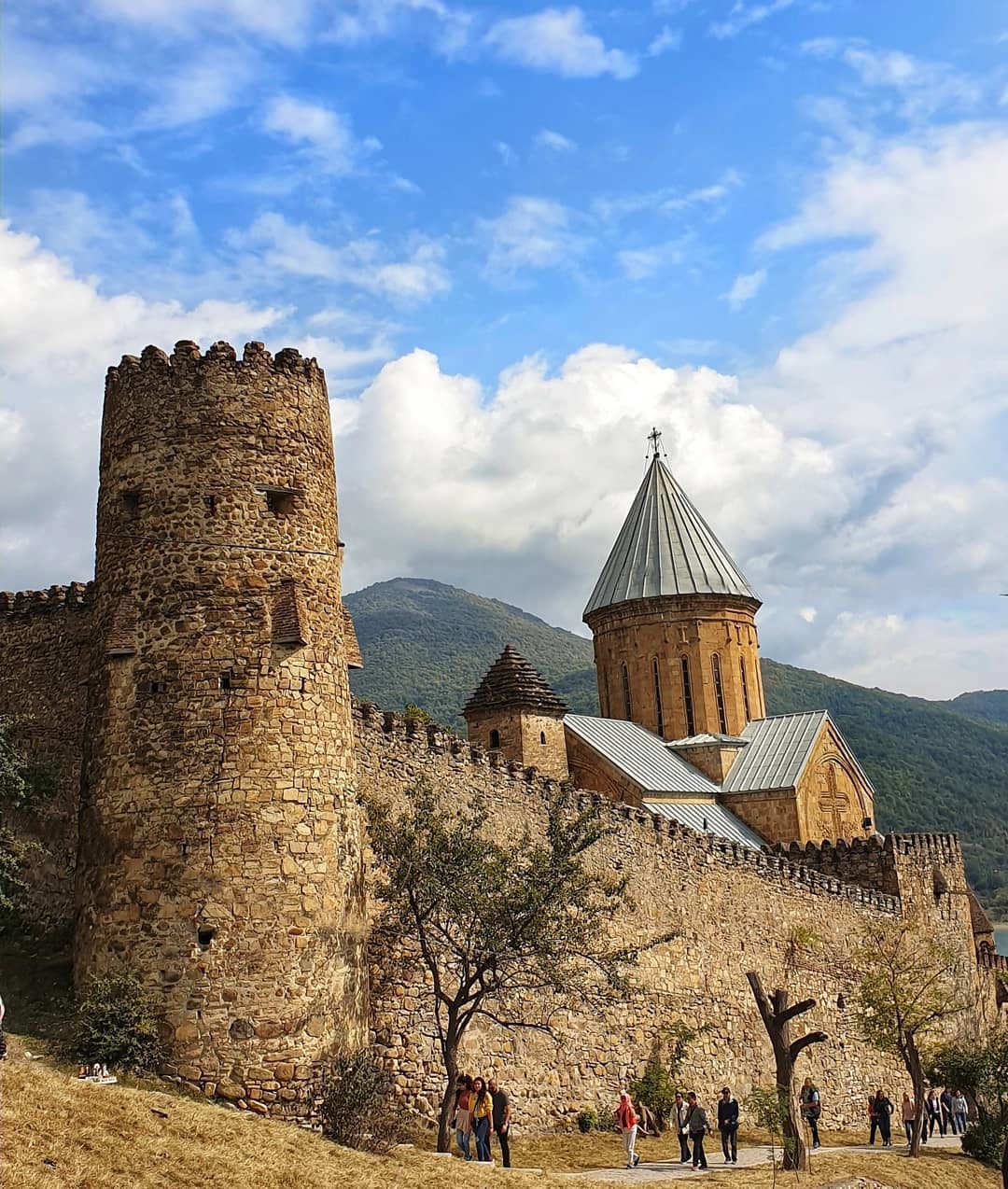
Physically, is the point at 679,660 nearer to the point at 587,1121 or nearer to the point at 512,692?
the point at 512,692

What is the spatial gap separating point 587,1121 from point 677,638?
21.5 meters

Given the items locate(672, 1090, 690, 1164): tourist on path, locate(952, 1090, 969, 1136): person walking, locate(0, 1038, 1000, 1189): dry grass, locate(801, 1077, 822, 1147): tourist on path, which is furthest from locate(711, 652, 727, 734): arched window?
locate(0, 1038, 1000, 1189): dry grass

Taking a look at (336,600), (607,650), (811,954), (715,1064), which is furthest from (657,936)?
(607,650)

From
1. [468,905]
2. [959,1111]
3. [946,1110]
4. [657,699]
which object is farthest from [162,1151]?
[657,699]

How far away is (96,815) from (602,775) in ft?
64.9

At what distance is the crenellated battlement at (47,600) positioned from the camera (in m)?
16.8

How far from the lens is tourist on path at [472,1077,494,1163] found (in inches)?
538

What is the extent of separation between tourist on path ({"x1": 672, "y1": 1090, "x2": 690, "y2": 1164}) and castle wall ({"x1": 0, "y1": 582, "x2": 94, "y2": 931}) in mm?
8789

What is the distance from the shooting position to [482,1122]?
13805 millimetres

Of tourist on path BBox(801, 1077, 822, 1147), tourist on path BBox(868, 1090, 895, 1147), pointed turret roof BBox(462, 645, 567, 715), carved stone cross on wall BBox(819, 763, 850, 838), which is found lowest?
tourist on path BBox(868, 1090, 895, 1147)

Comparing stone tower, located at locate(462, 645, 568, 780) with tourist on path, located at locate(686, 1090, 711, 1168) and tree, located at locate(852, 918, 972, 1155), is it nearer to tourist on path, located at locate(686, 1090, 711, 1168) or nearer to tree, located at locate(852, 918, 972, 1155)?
tree, located at locate(852, 918, 972, 1155)

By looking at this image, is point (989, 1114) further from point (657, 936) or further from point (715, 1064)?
point (657, 936)

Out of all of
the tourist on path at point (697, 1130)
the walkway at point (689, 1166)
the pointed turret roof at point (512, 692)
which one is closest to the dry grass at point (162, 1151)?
the walkway at point (689, 1166)

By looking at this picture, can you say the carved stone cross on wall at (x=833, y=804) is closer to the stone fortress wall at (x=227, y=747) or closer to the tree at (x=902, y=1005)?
the tree at (x=902, y=1005)
